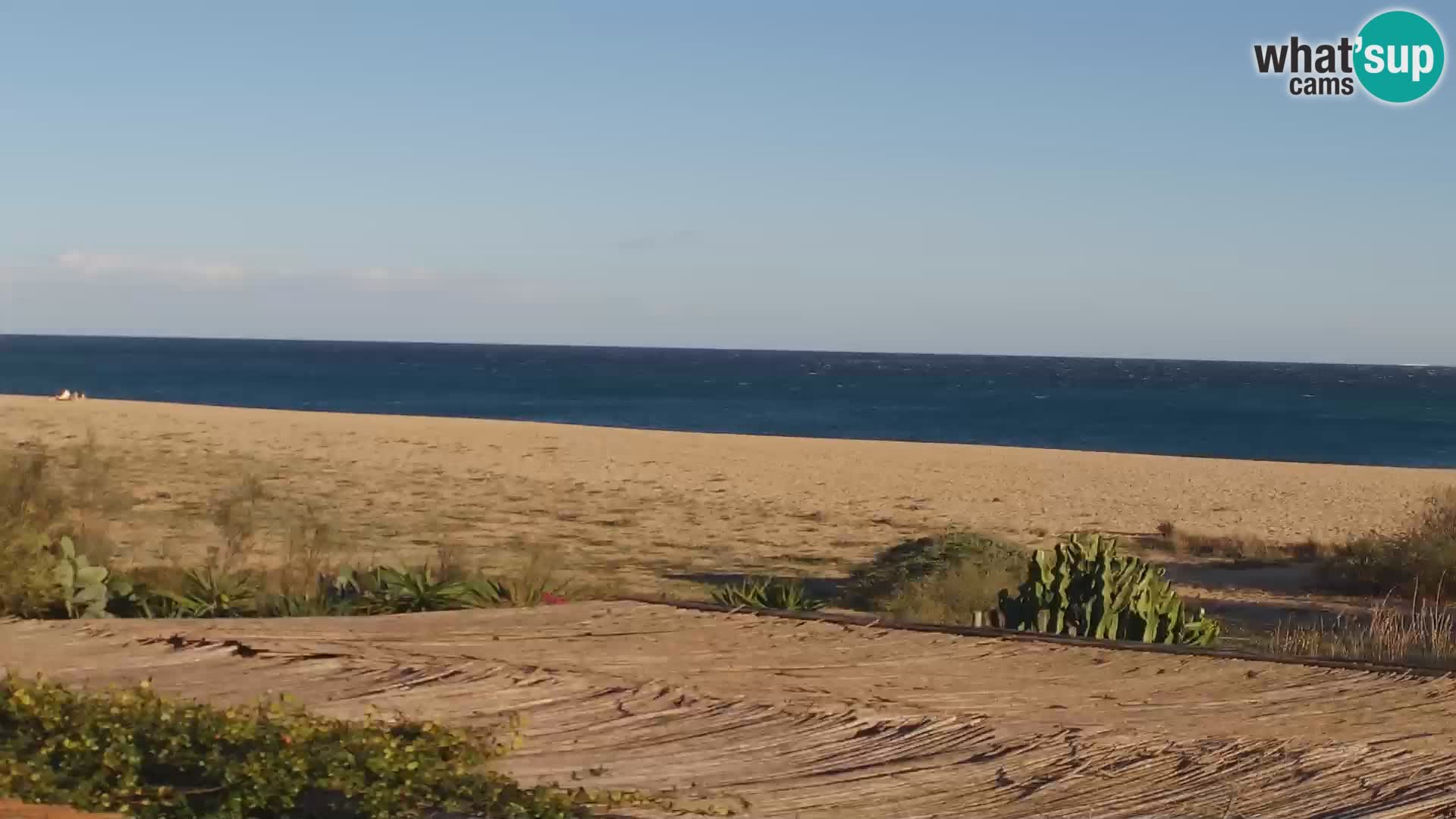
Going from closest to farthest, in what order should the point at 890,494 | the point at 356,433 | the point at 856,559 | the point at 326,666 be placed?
the point at 326,666 → the point at 856,559 → the point at 890,494 → the point at 356,433

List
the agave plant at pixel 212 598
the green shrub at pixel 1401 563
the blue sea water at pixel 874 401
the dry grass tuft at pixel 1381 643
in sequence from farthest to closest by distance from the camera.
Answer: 1. the blue sea water at pixel 874 401
2. the green shrub at pixel 1401 563
3. the agave plant at pixel 212 598
4. the dry grass tuft at pixel 1381 643

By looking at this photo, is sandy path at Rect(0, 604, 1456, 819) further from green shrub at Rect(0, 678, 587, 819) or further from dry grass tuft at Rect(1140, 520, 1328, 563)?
dry grass tuft at Rect(1140, 520, 1328, 563)

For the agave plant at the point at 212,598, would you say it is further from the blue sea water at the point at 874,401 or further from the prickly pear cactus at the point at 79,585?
the blue sea water at the point at 874,401

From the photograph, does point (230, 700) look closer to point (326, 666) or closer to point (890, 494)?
point (326, 666)

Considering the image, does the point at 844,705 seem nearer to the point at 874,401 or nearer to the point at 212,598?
the point at 212,598

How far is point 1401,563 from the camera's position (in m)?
15.6

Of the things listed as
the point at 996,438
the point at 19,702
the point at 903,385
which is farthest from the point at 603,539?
the point at 903,385

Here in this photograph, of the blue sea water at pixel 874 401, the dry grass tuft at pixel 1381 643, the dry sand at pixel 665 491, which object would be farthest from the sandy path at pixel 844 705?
the blue sea water at pixel 874 401

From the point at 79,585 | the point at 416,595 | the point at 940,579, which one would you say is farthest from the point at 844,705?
the point at 940,579

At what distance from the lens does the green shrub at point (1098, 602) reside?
9.71 meters

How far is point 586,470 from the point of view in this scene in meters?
29.0

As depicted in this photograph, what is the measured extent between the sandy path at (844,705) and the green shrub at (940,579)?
4.50 meters

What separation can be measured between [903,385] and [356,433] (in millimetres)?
79576

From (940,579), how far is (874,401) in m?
74.1
